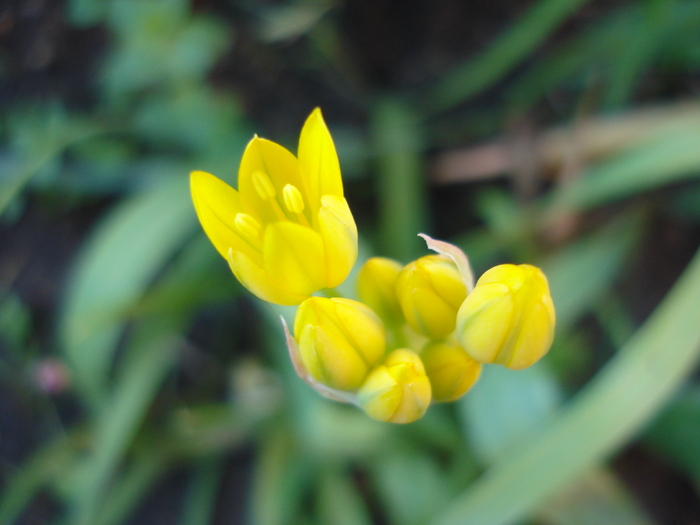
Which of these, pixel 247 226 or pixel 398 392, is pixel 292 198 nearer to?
pixel 247 226

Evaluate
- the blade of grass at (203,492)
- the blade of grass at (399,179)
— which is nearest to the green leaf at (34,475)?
the blade of grass at (203,492)

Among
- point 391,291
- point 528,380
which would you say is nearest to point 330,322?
point 391,291

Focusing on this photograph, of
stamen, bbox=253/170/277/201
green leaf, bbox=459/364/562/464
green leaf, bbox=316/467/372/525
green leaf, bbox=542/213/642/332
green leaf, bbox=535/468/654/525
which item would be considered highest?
stamen, bbox=253/170/277/201

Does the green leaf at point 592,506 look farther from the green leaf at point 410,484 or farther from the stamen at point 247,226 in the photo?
the stamen at point 247,226

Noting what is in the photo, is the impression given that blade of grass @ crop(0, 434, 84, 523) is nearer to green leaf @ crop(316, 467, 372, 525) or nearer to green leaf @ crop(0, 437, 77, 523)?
green leaf @ crop(0, 437, 77, 523)

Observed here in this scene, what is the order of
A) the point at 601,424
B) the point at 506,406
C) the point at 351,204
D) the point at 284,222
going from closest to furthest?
the point at 284,222 < the point at 601,424 < the point at 506,406 < the point at 351,204

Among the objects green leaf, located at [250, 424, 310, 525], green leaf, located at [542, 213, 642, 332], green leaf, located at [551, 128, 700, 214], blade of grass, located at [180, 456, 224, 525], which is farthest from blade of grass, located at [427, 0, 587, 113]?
blade of grass, located at [180, 456, 224, 525]

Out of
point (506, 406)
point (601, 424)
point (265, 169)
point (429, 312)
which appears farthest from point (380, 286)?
point (506, 406)
